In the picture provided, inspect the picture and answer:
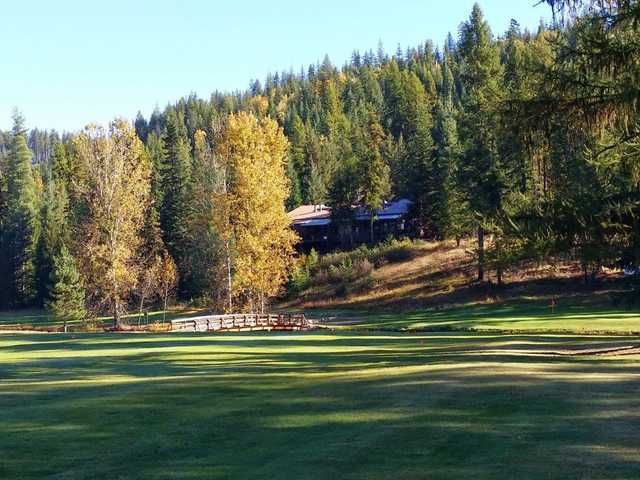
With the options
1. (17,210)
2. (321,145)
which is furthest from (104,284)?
(321,145)

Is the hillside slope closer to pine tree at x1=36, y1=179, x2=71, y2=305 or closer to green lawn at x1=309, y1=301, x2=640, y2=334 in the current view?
green lawn at x1=309, y1=301, x2=640, y2=334

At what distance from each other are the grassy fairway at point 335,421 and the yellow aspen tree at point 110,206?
28802mm

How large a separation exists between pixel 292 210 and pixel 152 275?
61.2 metres

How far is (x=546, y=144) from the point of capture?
18.4m

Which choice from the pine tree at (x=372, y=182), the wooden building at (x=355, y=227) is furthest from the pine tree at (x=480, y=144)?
the wooden building at (x=355, y=227)

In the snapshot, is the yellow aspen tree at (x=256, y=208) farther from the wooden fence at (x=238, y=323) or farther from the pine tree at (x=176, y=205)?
the pine tree at (x=176, y=205)

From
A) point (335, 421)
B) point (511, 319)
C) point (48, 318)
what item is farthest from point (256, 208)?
point (48, 318)

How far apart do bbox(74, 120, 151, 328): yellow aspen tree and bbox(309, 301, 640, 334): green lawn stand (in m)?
15.5

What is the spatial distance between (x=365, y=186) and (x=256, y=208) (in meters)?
42.4

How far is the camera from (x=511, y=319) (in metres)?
48.3

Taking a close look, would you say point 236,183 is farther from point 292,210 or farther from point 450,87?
point 450,87

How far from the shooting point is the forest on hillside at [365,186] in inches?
690

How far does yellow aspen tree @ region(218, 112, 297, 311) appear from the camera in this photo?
4784 cm

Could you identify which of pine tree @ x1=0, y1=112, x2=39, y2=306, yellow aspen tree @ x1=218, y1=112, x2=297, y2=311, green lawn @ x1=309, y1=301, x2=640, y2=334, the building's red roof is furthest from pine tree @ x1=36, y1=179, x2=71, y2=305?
yellow aspen tree @ x1=218, y1=112, x2=297, y2=311
